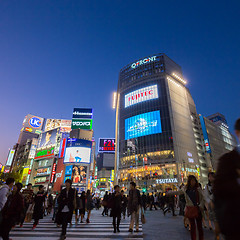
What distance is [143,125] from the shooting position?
62.7 metres

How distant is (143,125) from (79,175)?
26935 millimetres

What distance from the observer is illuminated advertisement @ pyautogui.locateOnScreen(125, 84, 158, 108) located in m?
66.2

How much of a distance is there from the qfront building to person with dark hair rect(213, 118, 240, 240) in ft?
159

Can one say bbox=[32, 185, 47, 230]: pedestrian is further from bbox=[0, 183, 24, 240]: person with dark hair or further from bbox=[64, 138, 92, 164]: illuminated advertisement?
bbox=[64, 138, 92, 164]: illuminated advertisement

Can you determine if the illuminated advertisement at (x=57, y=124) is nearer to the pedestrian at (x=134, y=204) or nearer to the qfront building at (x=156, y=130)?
the qfront building at (x=156, y=130)

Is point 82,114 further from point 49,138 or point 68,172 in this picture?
point 49,138

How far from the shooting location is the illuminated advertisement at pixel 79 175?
162ft

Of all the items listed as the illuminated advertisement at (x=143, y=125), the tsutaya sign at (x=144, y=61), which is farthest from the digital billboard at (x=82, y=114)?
the tsutaya sign at (x=144, y=61)

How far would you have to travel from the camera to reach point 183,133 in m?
62.1

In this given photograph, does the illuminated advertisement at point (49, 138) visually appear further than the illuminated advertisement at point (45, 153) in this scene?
Yes

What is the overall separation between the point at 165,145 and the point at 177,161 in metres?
6.18

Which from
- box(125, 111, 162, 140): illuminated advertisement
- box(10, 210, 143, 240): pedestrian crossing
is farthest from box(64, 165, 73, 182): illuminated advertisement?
box(10, 210, 143, 240): pedestrian crossing

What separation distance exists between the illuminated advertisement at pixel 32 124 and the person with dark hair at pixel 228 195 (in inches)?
3952

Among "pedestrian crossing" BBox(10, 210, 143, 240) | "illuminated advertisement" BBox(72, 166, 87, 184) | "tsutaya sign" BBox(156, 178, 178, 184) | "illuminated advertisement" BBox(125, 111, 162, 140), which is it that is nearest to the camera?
"pedestrian crossing" BBox(10, 210, 143, 240)
